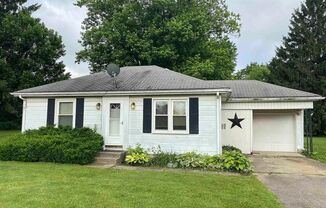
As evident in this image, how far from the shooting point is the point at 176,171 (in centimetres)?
941

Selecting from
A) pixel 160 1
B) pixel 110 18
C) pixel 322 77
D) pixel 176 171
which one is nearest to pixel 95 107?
pixel 176 171

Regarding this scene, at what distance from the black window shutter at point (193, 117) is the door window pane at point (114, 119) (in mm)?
3028

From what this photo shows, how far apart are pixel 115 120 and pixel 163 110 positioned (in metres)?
2.11

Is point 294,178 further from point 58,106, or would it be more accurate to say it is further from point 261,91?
point 58,106

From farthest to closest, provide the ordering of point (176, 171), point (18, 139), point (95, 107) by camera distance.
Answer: point (95, 107) < point (18, 139) < point (176, 171)

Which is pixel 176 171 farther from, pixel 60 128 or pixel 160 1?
pixel 160 1

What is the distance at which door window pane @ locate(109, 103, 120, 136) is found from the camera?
39.5 feet

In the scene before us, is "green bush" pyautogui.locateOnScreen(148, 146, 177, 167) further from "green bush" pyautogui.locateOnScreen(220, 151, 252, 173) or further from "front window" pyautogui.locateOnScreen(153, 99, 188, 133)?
"green bush" pyautogui.locateOnScreen(220, 151, 252, 173)

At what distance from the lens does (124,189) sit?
6.68m

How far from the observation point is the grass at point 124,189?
567cm

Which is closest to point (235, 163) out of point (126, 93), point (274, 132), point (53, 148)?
point (126, 93)

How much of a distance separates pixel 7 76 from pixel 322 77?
28.6 meters

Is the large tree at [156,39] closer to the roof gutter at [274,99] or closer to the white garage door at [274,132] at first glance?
the white garage door at [274,132]

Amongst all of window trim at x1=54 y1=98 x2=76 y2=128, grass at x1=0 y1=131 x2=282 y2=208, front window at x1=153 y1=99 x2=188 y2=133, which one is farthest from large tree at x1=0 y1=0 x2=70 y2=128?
grass at x1=0 y1=131 x2=282 y2=208
